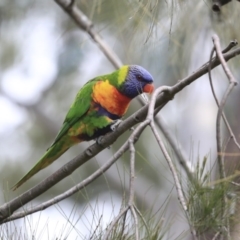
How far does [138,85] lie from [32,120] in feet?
7.34

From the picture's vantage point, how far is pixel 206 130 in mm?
5527

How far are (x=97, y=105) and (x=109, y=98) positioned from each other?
6 cm

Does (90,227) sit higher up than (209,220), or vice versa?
(90,227)

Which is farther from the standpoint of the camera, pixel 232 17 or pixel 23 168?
pixel 23 168

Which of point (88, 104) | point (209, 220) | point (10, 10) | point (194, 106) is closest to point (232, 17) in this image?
point (88, 104)

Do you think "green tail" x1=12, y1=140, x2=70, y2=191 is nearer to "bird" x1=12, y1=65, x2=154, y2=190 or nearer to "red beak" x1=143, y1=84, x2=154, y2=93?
"bird" x1=12, y1=65, x2=154, y2=190

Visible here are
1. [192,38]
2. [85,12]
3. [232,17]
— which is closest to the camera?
[232,17]

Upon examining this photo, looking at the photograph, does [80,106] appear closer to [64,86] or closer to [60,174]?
[60,174]

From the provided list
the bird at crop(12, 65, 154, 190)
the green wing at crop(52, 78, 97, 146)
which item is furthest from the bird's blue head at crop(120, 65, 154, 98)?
the green wing at crop(52, 78, 97, 146)

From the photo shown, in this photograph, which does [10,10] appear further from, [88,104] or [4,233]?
[4,233]

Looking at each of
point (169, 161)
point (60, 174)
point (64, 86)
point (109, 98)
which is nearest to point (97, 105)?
point (109, 98)

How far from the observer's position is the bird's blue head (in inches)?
89.0

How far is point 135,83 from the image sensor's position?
2.28 metres

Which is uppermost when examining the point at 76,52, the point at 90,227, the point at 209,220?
the point at 76,52
